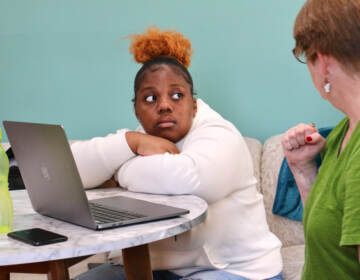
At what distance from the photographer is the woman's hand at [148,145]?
5.04 feet

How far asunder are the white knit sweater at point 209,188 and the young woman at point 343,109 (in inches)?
15.8

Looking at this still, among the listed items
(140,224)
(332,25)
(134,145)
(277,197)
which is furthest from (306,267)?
(277,197)

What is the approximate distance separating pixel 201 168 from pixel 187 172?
4cm

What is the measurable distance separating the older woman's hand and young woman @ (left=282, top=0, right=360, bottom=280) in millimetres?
111

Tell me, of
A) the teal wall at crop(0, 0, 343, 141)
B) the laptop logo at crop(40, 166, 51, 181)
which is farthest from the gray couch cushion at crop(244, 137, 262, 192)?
the laptop logo at crop(40, 166, 51, 181)

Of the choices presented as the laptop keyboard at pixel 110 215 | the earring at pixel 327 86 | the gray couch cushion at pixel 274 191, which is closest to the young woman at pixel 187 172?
the laptop keyboard at pixel 110 215

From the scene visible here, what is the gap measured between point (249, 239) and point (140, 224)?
500 mm

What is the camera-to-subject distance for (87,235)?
1064 millimetres

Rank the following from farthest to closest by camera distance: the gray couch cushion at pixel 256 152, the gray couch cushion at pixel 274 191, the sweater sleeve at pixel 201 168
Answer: the gray couch cushion at pixel 256 152
the gray couch cushion at pixel 274 191
the sweater sleeve at pixel 201 168

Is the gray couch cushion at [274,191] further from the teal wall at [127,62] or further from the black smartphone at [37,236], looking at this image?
the black smartphone at [37,236]

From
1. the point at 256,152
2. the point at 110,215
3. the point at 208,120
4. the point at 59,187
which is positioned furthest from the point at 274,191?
Answer: the point at 59,187

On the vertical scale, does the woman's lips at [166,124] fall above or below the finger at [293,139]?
above

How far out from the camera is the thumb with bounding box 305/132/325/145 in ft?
3.87

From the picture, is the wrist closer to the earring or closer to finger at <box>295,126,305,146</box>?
finger at <box>295,126,305,146</box>
